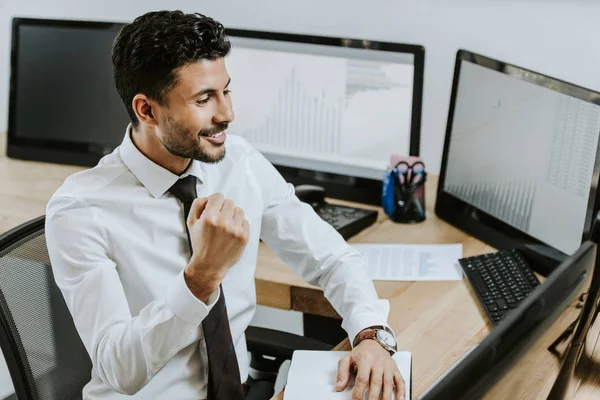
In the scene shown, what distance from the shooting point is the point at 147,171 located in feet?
4.80

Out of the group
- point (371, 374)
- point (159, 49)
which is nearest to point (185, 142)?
point (159, 49)

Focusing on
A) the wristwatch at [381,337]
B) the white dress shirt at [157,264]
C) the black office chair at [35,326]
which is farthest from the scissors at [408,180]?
the black office chair at [35,326]

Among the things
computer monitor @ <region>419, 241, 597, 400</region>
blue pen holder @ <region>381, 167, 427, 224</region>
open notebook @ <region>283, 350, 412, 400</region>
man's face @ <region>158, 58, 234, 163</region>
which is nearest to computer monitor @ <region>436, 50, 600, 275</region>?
blue pen holder @ <region>381, 167, 427, 224</region>

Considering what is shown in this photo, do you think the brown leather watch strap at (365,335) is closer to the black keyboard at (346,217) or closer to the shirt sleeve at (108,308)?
the shirt sleeve at (108,308)

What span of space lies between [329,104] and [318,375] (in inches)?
40.4

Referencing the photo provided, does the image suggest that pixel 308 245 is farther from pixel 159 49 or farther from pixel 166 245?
pixel 159 49

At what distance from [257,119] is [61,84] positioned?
601 mm

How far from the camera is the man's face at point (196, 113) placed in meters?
1.43

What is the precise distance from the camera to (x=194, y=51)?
1.42 m

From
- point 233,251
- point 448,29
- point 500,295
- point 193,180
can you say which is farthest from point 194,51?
point 448,29

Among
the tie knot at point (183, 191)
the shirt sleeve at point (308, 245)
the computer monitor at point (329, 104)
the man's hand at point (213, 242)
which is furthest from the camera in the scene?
the computer monitor at point (329, 104)

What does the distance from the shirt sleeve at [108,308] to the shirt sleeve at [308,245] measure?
14.8 inches

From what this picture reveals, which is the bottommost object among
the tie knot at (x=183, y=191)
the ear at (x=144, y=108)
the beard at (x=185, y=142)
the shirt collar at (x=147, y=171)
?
the tie knot at (x=183, y=191)

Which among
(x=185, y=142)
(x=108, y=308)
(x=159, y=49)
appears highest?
(x=159, y=49)
